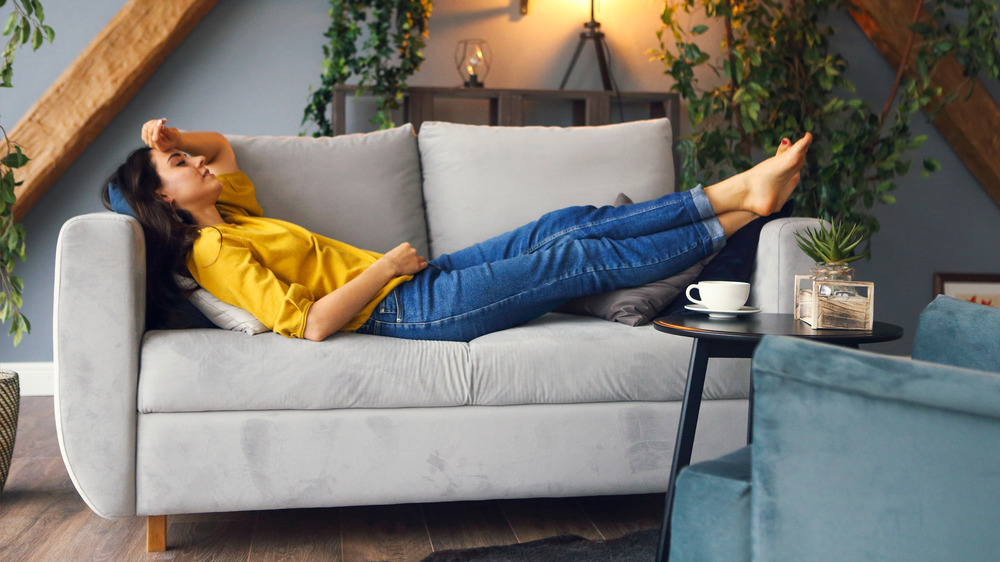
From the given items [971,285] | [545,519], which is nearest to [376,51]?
[545,519]

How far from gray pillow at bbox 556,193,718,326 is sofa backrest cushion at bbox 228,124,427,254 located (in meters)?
0.60

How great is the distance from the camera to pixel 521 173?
7.02ft

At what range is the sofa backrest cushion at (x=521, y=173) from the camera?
2.11 meters

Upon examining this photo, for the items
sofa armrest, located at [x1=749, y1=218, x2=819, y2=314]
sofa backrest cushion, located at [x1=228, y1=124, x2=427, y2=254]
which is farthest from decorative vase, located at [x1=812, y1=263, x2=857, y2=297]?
sofa backrest cushion, located at [x1=228, y1=124, x2=427, y2=254]

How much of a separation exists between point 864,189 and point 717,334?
223 cm

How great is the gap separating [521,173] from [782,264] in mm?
810

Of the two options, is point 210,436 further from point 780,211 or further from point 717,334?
point 780,211

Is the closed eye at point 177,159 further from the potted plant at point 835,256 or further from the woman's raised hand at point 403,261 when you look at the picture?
the potted plant at point 835,256

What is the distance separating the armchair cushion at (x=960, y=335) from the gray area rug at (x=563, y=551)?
646 millimetres

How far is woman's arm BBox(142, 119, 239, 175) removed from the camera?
176 cm

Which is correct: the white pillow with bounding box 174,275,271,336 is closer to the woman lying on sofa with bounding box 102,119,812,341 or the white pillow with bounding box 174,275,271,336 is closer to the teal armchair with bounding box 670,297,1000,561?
the woman lying on sofa with bounding box 102,119,812,341

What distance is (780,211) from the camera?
178 centimetres

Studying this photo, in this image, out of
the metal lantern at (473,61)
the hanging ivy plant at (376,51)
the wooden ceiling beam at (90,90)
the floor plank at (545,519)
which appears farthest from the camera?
the metal lantern at (473,61)

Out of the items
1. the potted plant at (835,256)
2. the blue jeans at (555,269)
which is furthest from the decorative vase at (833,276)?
the blue jeans at (555,269)
